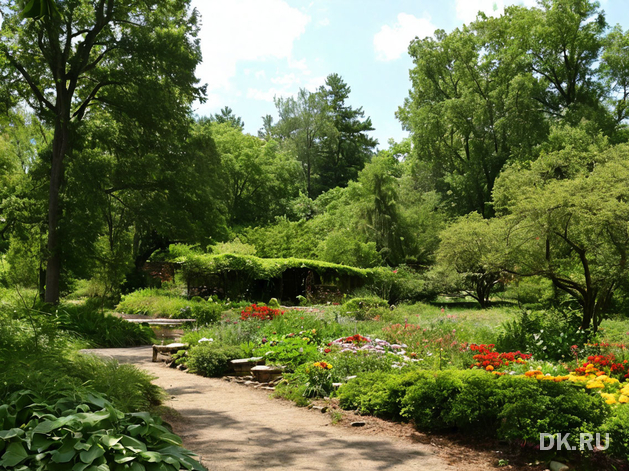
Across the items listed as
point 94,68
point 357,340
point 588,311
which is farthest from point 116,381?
point 94,68

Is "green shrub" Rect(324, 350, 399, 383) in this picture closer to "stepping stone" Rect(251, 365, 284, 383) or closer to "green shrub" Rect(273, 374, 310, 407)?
"green shrub" Rect(273, 374, 310, 407)

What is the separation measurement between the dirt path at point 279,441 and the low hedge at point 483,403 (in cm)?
39

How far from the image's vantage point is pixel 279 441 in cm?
429

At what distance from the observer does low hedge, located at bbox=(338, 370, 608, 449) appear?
377cm

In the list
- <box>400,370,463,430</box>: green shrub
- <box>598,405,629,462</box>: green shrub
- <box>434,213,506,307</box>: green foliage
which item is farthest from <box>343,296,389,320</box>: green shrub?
<box>598,405,629,462</box>: green shrub

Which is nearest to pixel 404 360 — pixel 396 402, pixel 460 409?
pixel 396 402

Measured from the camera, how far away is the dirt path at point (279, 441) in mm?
3732

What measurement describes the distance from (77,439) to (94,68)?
554 inches

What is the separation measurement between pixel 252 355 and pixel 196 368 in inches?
36.1

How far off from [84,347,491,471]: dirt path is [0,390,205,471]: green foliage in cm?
76

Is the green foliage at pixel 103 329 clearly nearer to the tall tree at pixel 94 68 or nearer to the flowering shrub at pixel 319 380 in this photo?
the tall tree at pixel 94 68

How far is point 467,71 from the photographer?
3105cm

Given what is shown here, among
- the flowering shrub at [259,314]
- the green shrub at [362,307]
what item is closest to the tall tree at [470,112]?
the green shrub at [362,307]

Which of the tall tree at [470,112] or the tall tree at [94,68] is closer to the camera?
the tall tree at [94,68]
